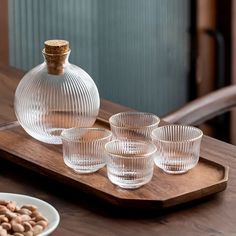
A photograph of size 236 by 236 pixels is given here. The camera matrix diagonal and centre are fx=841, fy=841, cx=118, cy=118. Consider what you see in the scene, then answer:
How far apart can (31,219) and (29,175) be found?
0.25 metres

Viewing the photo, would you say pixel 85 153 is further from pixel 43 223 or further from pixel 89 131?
pixel 43 223

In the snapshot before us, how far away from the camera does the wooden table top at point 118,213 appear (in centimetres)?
129

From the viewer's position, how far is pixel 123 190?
1.37 meters

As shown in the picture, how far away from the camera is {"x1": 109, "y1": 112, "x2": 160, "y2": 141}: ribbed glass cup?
5.04 ft

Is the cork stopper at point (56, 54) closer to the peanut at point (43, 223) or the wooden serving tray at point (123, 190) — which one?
the wooden serving tray at point (123, 190)

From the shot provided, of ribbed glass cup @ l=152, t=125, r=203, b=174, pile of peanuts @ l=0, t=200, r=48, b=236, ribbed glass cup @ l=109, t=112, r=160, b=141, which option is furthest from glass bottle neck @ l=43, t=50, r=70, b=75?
pile of peanuts @ l=0, t=200, r=48, b=236

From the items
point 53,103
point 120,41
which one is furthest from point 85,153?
point 120,41

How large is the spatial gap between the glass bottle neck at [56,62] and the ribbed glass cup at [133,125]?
0.14 metres

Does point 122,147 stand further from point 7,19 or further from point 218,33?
point 218,33

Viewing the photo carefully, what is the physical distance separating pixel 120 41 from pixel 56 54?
58.7 inches

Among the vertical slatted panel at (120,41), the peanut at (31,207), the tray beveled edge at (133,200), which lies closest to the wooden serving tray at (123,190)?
the tray beveled edge at (133,200)

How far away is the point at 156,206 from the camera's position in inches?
52.4

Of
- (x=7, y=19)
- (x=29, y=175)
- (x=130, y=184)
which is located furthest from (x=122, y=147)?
(x=7, y=19)

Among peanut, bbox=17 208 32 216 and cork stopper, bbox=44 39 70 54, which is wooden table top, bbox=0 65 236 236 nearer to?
peanut, bbox=17 208 32 216
